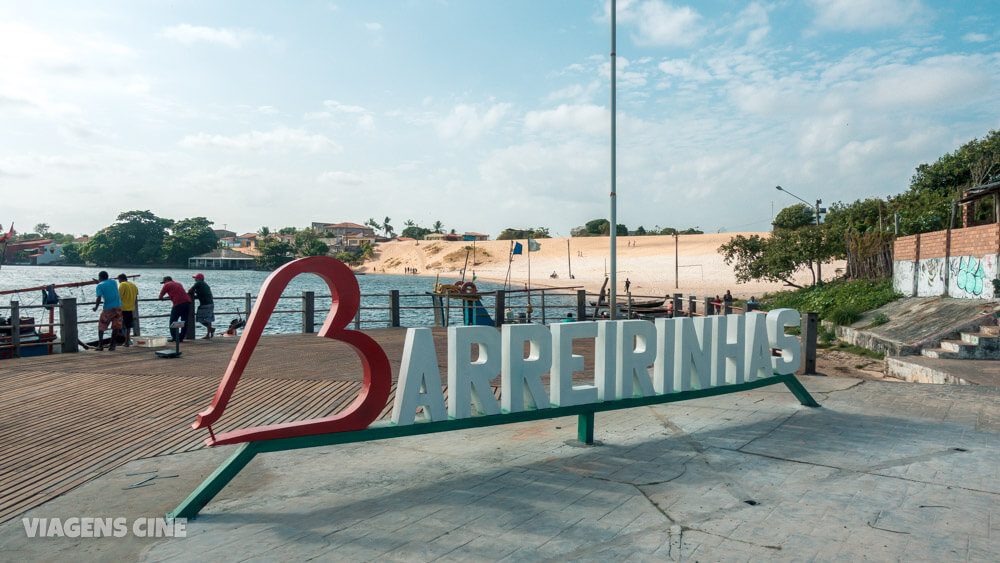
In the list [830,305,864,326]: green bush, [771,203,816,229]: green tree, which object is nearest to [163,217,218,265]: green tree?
[771,203,816,229]: green tree

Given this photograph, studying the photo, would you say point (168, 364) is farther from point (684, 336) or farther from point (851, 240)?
point (851, 240)

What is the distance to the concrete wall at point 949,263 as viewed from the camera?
14469 mm

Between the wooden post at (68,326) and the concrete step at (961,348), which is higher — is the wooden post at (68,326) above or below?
above

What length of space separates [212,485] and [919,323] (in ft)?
53.7

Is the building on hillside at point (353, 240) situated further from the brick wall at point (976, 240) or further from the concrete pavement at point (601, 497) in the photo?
the concrete pavement at point (601, 497)

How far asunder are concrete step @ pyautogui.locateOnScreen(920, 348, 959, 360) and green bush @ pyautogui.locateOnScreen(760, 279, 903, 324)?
5.87m

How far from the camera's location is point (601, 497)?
15.3 feet

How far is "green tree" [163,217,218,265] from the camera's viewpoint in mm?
126062

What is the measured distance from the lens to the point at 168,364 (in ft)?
35.3

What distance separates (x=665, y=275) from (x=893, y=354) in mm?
70898

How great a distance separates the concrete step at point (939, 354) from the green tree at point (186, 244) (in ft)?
445


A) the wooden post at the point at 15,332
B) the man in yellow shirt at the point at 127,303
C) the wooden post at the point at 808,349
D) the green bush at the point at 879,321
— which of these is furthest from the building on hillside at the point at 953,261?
the wooden post at the point at 15,332

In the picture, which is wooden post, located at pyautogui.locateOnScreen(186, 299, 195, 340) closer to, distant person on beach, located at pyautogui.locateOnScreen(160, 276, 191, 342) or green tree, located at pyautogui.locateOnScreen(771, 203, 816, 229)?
distant person on beach, located at pyautogui.locateOnScreen(160, 276, 191, 342)

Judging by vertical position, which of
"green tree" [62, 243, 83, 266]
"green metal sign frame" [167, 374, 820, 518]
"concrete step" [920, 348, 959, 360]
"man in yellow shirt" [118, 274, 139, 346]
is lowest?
"concrete step" [920, 348, 959, 360]
